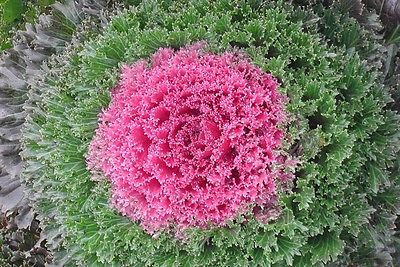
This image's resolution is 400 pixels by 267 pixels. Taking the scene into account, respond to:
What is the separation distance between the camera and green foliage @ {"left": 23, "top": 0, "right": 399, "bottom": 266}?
209 centimetres

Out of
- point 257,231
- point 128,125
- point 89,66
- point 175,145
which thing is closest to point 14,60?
point 89,66

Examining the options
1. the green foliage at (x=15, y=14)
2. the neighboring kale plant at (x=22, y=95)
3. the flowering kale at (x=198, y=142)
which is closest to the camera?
the flowering kale at (x=198, y=142)

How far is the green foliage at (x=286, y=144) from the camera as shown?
2.09m

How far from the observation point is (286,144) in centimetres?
205

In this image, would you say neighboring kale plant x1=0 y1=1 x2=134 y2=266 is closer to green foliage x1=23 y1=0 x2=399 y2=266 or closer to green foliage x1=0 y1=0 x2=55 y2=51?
green foliage x1=0 y1=0 x2=55 y2=51

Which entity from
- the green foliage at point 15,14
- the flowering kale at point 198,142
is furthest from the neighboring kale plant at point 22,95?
the flowering kale at point 198,142

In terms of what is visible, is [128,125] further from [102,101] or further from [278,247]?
[278,247]

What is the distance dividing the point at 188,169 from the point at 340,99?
64 centimetres

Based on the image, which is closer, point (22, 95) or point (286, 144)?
point (286, 144)

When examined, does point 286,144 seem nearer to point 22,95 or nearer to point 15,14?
point 22,95

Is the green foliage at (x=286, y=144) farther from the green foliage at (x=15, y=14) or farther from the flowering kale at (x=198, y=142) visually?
the green foliage at (x=15, y=14)

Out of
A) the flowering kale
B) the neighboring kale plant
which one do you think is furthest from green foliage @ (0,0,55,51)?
the flowering kale

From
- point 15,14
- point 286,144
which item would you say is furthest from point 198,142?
Result: point 15,14

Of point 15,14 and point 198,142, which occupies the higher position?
point 198,142
